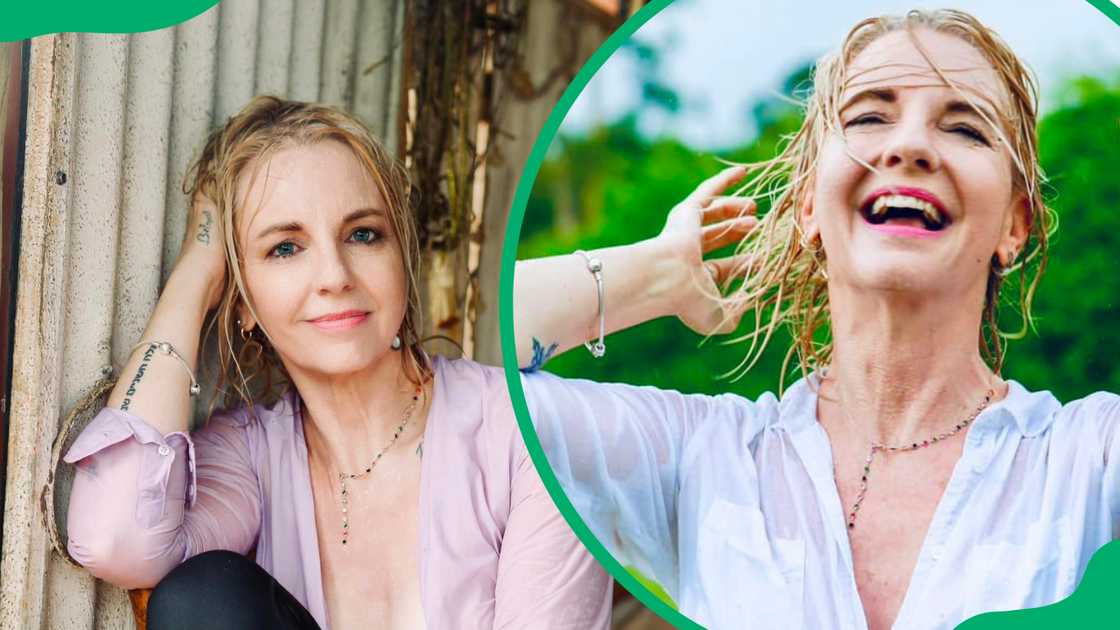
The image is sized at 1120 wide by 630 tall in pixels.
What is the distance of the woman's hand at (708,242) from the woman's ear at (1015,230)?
0.28m

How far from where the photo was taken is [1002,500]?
4.30 feet

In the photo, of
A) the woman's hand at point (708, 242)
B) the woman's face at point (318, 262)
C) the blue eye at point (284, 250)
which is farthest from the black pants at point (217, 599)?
the woman's hand at point (708, 242)

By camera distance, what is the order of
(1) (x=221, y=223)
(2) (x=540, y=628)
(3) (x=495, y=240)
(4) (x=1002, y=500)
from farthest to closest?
(3) (x=495, y=240), (1) (x=221, y=223), (2) (x=540, y=628), (4) (x=1002, y=500)

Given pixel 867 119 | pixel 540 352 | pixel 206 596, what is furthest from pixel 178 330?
pixel 867 119

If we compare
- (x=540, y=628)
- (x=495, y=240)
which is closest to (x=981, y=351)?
(x=540, y=628)

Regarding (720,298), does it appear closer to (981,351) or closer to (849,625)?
(981,351)

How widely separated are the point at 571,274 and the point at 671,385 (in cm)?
19

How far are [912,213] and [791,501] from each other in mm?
366

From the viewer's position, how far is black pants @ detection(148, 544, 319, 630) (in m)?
1.53

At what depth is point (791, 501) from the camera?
1.37 metres

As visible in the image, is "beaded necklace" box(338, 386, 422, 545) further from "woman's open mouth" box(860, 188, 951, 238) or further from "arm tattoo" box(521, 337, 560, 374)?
"woman's open mouth" box(860, 188, 951, 238)

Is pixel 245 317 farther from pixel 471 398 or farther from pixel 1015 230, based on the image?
pixel 1015 230

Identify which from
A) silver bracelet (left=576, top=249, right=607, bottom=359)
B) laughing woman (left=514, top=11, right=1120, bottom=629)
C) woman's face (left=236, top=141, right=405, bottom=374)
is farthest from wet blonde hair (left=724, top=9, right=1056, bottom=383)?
woman's face (left=236, top=141, right=405, bottom=374)

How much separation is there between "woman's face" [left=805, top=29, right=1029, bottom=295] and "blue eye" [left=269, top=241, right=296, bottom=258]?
80cm
